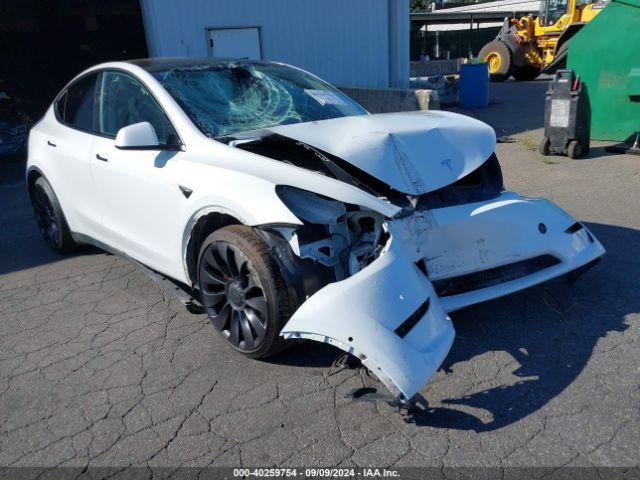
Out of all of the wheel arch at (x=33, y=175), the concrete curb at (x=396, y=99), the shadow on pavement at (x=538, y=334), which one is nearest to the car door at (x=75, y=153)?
the wheel arch at (x=33, y=175)

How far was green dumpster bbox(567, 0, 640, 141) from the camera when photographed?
8.43m

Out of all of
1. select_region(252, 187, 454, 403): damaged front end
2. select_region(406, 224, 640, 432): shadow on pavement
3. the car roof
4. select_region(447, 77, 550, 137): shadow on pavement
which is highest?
the car roof

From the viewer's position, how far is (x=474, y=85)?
47.4 ft

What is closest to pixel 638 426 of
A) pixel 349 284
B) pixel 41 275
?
pixel 349 284

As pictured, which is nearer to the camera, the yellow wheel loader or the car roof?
the car roof

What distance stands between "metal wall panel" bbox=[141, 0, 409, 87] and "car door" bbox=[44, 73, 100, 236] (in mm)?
6154

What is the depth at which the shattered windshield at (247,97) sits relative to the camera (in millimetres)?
3768

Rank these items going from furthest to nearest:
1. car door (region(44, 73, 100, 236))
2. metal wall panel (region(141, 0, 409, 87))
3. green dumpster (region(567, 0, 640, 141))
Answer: metal wall panel (region(141, 0, 409, 87)), green dumpster (region(567, 0, 640, 141)), car door (region(44, 73, 100, 236))

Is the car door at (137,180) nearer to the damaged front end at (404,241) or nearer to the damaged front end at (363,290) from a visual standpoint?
the damaged front end at (404,241)

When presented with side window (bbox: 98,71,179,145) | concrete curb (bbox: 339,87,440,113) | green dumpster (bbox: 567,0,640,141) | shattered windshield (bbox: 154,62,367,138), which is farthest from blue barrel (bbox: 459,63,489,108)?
side window (bbox: 98,71,179,145)

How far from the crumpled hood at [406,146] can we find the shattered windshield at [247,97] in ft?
1.75

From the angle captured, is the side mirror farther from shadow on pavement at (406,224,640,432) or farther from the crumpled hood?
shadow on pavement at (406,224,640,432)

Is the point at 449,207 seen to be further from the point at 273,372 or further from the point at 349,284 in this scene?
the point at 273,372

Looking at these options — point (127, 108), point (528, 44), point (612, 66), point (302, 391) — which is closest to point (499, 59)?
point (528, 44)
